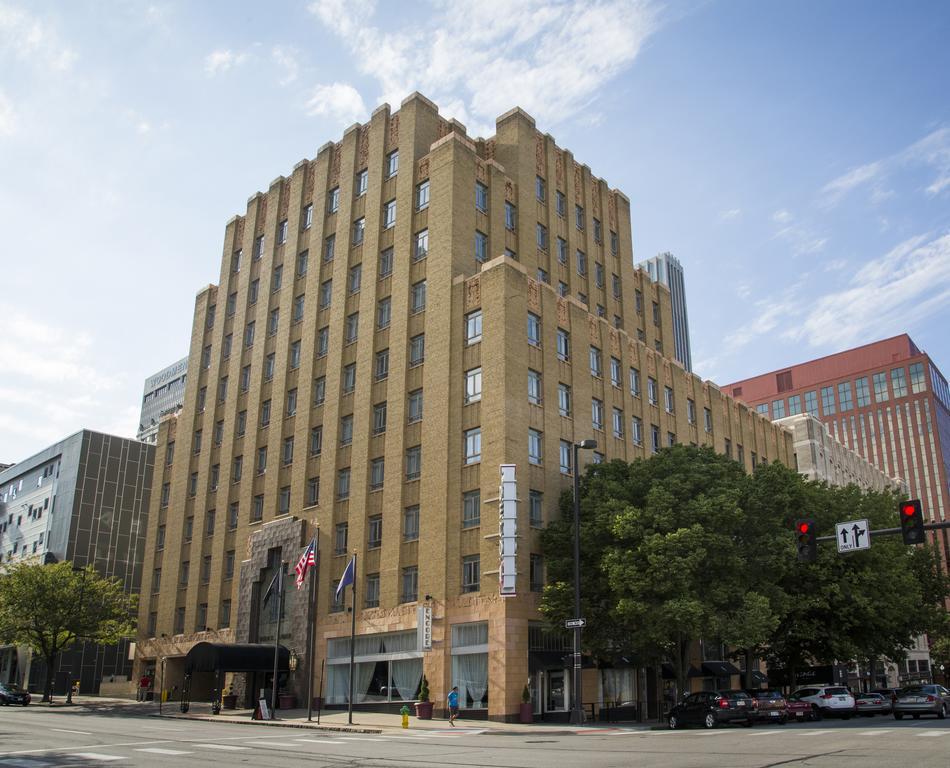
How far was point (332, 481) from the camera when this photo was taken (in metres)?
49.9

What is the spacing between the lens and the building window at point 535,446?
140ft

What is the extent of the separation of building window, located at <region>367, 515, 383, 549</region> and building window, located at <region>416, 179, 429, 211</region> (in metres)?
18.8

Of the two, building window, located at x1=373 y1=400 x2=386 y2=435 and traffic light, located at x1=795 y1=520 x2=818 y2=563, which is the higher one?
building window, located at x1=373 y1=400 x2=386 y2=435

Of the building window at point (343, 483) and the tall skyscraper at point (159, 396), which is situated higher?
the tall skyscraper at point (159, 396)

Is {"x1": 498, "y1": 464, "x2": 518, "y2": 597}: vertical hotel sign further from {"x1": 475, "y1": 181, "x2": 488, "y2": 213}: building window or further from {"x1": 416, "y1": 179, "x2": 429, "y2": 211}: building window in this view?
{"x1": 416, "y1": 179, "x2": 429, "y2": 211}: building window

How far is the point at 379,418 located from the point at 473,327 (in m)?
8.35

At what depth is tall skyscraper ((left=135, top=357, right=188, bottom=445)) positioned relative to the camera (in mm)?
153500

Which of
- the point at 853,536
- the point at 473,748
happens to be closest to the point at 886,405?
the point at 853,536

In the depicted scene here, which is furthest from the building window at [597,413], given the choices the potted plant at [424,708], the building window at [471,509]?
the potted plant at [424,708]

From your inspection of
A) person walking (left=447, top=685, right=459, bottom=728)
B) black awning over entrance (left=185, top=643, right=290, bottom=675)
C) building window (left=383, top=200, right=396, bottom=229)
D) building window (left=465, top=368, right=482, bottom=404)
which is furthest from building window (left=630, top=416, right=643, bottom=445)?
black awning over entrance (left=185, top=643, right=290, bottom=675)

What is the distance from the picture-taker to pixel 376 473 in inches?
1887

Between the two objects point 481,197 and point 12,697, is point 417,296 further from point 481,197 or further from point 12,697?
point 12,697

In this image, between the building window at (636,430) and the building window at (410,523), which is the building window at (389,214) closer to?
the building window at (410,523)

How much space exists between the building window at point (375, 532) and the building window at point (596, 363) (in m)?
15.4
